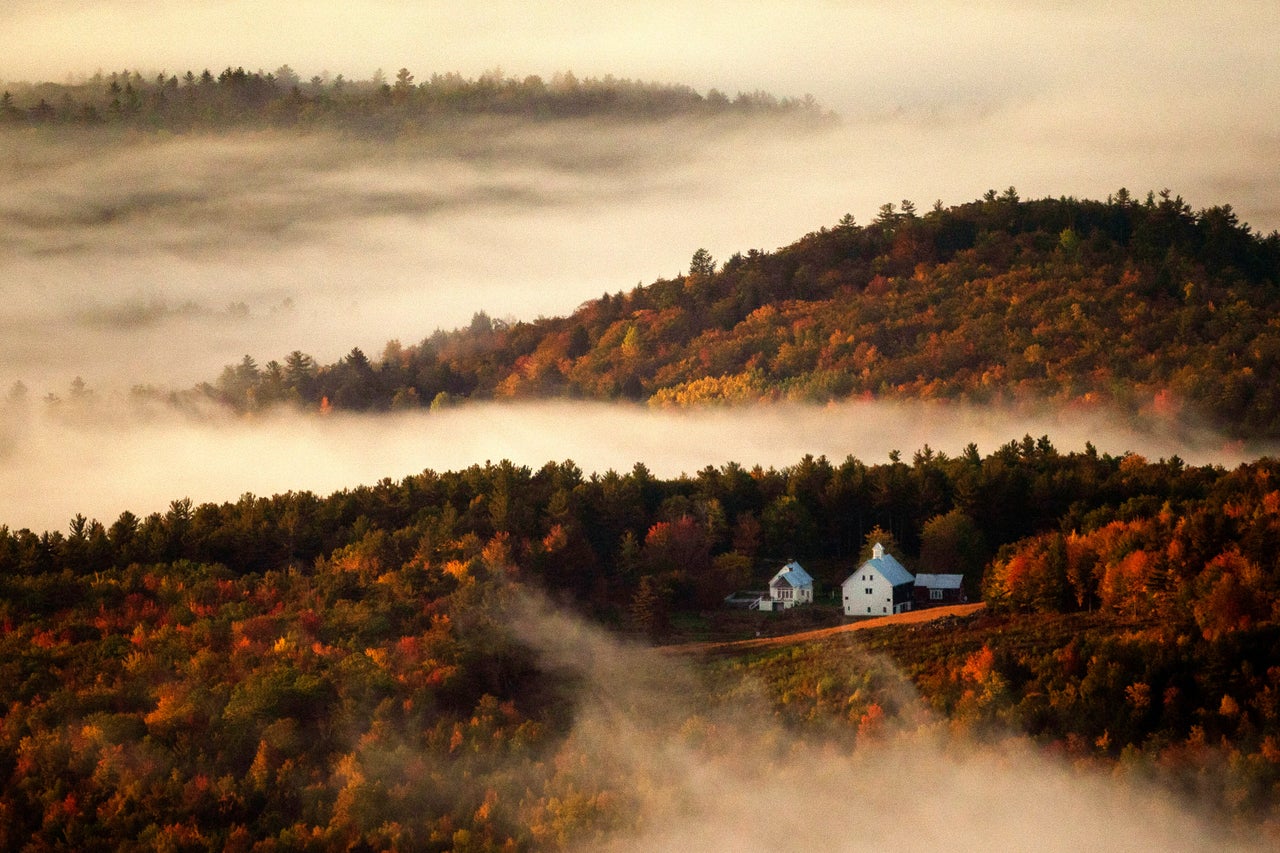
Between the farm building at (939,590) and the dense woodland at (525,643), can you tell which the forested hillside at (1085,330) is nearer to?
the dense woodland at (525,643)

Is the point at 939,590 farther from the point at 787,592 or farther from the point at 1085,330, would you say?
the point at 1085,330

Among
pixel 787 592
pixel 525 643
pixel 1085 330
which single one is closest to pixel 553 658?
pixel 525 643

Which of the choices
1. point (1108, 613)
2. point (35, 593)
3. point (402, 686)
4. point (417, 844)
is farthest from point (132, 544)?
point (1108, 613)

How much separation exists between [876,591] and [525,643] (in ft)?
66.5

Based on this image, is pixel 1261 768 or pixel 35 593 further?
pixel 35 593

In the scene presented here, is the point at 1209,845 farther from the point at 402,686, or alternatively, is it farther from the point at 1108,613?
the point at 402,686

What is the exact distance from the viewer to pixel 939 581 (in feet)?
351

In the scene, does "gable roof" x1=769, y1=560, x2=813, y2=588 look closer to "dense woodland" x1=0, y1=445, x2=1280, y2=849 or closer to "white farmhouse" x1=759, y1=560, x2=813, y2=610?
"white farmhouse" x1=759, y1=560, x2=813, y2=610

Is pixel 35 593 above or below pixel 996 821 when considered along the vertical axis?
above

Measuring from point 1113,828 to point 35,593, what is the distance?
6190cm

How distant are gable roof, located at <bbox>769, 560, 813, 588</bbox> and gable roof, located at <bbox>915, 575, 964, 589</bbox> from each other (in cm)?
659

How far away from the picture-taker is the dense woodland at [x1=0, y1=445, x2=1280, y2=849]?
273ft

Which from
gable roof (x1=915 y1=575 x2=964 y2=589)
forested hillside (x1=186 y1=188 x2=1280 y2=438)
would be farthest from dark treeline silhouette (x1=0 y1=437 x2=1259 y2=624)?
forested hillside (x1=186 y1=188 x2=1280 y2=438)

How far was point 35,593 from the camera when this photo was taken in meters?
106
